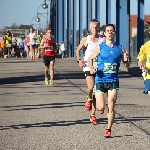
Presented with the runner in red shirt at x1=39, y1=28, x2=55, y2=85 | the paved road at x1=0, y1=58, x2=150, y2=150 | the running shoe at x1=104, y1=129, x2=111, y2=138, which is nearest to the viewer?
the paved road at x1=0, y1=58, x2=150, y2=150

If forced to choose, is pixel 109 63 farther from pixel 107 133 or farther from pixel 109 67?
pixel 107 133

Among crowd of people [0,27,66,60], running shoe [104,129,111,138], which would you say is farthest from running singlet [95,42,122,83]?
crowd of people [0,27,66,60]

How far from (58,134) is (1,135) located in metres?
0.85

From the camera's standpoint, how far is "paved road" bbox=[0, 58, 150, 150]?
916 centimetres

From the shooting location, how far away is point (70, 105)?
14406 millimetres

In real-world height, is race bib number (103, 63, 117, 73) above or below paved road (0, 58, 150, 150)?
above

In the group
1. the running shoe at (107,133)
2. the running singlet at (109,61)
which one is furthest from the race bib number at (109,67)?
the running shoe at (107,133)

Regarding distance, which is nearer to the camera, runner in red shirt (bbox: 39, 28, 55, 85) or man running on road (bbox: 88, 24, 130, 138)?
man running on road (bbox: 88, 24, 130, 138)

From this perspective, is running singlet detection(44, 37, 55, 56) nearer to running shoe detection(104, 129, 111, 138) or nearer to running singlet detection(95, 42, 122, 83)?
running singlet detection(95, 42, 122, 83)

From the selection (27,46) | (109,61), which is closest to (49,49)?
(109,61)

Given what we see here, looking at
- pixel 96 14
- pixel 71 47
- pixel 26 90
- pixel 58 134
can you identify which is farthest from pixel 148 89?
pixel 71 47

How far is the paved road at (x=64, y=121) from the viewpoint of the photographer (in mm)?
9156

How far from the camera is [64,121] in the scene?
11.6 meters

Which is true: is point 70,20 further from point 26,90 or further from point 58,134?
point 58,134
